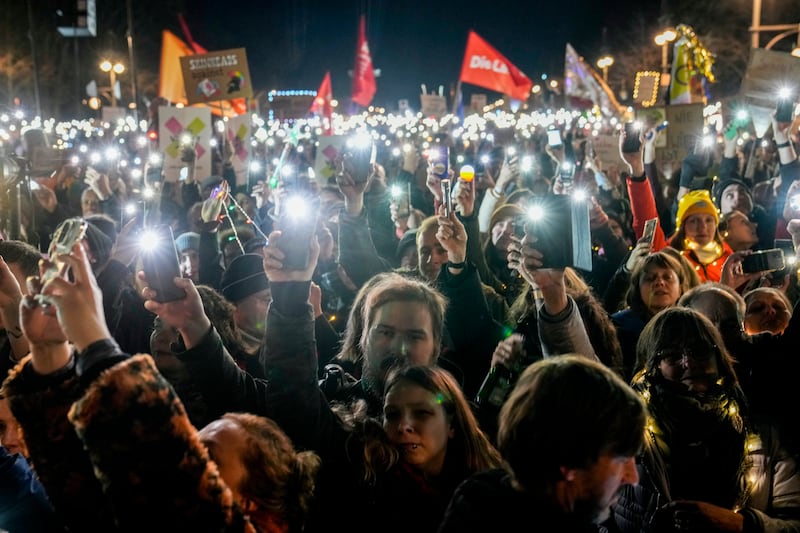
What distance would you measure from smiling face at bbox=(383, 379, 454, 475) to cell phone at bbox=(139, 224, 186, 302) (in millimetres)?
916

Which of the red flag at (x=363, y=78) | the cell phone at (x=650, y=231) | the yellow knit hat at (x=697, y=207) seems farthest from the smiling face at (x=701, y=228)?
the red flag at (x=363, y=78)

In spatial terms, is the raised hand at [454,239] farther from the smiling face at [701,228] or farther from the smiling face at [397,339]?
the smiling face at [701,228]

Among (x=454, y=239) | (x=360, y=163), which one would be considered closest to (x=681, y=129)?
(x=360, y=163)

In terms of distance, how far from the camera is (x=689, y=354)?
331 cm

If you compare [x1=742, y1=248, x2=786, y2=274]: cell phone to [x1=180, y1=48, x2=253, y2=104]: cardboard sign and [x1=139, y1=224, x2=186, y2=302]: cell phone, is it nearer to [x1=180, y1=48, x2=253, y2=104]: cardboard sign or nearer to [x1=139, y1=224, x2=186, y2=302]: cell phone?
[x1=139, y1=224, x2=186, y2=302]: cell phone

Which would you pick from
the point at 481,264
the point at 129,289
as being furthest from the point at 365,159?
the point at 129,289

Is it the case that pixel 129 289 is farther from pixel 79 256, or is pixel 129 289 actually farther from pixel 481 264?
pixel 79 256

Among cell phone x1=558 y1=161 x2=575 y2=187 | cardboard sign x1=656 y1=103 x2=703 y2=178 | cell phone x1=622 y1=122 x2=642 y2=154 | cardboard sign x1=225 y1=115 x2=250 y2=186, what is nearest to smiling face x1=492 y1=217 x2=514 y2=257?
cell phone x1=558 y1=161 x2=575 y2=187

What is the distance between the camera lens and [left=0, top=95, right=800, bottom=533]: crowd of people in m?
1.92

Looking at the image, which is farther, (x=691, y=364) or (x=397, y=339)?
(x=397, y=339)

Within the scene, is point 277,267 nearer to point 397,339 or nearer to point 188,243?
point 397,339

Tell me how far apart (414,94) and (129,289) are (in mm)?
128206

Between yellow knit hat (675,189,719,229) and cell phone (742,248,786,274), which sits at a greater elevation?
yellow knit hat (675,189,719,229)

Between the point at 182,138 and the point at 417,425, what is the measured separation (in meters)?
8.66
